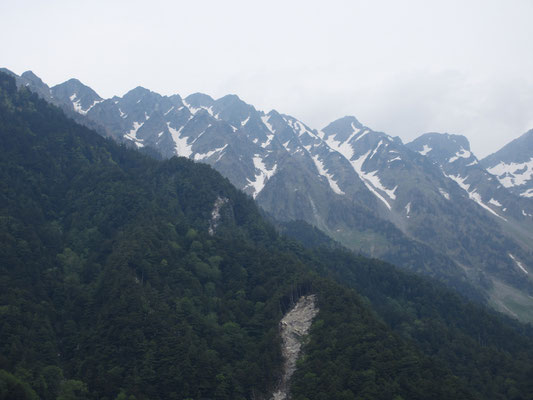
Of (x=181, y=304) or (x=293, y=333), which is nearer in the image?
(x=293, y=333)

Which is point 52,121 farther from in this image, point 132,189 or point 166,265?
point 166,265

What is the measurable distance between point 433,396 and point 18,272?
77.1 m

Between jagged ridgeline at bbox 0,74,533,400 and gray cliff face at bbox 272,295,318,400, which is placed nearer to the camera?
jagged ridgeline at bbox 0,74,533,400

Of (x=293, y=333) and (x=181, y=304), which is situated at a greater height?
(x=181, y=304)

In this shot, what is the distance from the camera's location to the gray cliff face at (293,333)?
2930 inches

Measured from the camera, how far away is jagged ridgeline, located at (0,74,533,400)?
6881 cm

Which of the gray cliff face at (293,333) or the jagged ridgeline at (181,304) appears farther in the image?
the gray cliff face at (293,333)

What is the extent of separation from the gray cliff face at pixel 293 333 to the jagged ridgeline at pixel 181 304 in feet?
5.06

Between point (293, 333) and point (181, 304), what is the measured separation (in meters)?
23.1

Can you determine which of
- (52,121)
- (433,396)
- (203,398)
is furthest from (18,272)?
(52,121)

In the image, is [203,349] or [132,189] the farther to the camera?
[132,189]

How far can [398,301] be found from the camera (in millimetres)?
132250

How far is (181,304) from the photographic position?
88.5 meters

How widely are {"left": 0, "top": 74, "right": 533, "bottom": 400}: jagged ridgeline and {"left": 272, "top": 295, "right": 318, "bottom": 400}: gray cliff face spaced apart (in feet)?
5.06
